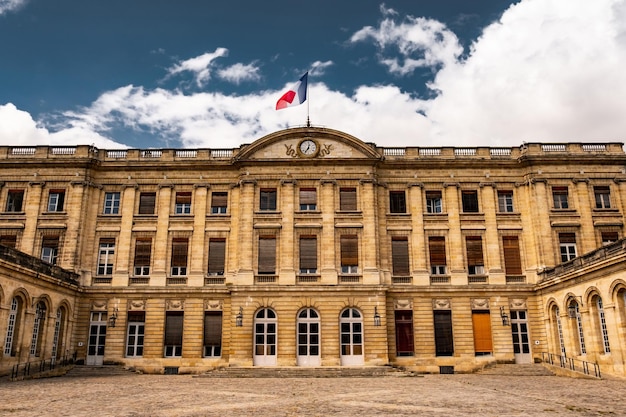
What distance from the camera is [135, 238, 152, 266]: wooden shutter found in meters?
29.2

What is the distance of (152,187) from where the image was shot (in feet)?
99.2

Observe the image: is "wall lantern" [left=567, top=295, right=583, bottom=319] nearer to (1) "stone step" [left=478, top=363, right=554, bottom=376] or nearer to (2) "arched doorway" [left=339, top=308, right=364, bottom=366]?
(1) "stone step" [left=478, top=363, right=554, bottom=376]

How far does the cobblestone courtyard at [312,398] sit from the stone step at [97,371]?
14.2 ft

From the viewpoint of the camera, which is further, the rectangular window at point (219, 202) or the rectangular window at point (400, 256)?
the rectangular window at point (219, 202)

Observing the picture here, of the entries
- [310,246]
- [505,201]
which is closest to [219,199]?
[310,246]

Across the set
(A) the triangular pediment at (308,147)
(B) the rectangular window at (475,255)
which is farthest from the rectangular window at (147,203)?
(B) the rectangular window at (475,255)

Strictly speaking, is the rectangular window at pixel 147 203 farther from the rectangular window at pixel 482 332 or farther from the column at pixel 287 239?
the rectangular window at pixel 482 332

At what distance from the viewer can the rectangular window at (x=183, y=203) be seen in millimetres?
30078

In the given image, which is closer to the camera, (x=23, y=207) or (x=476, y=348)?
(x=476, y=348)

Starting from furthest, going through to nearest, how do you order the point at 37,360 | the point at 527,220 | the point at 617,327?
the point at 527,220
the point at 37,360
the point at 617,327

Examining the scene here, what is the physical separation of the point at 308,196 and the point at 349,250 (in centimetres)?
365

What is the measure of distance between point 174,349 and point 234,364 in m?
3.57

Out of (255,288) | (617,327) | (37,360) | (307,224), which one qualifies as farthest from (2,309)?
(617,327)

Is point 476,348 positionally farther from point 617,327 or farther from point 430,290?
point 617,327
